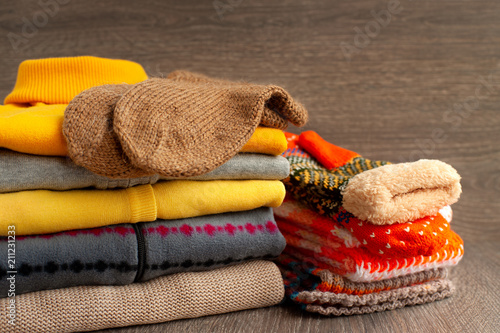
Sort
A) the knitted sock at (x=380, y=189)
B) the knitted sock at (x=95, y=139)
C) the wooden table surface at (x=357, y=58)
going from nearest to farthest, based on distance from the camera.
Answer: the knitted sock at (x=95, y=139)
the knitted sock at (x=380, y=189)
the wooden table surface at (x=357, y=58)

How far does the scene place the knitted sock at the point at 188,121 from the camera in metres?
0.51

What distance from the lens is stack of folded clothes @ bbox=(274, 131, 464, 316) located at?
62cm

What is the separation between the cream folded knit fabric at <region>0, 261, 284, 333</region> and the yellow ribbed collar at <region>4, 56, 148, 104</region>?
0.31 metres

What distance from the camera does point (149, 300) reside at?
0.59 metres

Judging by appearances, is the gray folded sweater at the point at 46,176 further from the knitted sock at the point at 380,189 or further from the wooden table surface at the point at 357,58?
the wooden table surface at the point at 357,58

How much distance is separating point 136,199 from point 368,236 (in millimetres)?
315

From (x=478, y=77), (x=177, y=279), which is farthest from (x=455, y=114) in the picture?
(x=177, y=279)

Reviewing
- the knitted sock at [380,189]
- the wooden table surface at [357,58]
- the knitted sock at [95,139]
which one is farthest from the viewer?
the wooden table surface at [357,58]

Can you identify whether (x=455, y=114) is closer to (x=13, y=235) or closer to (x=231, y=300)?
(x=231, y=300)

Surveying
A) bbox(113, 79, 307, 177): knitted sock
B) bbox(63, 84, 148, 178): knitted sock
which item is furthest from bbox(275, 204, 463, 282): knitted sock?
bbox(63, 84, 148, 178): knitted sock

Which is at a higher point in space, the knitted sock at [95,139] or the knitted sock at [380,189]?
the knitted sock at [95,139]

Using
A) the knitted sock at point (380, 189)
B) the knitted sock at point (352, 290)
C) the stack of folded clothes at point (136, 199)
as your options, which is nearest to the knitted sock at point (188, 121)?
the stack of folded clothes at point (136, 199)

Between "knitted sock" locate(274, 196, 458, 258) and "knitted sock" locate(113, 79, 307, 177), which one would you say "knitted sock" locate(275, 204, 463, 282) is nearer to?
"knitted sock" locate(274, 196, 458, 258)

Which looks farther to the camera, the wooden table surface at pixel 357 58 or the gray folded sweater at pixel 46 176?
the wooden table surface at pixel 357 58
